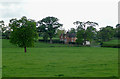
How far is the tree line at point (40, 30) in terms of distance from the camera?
51.2 meters

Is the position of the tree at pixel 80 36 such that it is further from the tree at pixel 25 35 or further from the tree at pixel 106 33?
the tree at pixel 25 35

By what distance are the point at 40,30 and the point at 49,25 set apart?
651 cm

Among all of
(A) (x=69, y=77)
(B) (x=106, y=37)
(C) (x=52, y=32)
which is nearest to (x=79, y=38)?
(C) (x=52, y=32)

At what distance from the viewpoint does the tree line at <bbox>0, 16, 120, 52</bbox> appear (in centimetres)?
5122

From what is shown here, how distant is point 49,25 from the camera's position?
12094 cm

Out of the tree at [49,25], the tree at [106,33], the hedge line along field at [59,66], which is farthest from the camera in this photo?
the tree at [106,33]

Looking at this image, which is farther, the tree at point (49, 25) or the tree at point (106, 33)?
the tree at point (106, 33)

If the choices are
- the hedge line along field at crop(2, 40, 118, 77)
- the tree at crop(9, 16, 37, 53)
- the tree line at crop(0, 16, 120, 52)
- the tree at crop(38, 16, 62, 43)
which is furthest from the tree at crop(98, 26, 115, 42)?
the hedge line along field at crop(2, 40, 118, 77)

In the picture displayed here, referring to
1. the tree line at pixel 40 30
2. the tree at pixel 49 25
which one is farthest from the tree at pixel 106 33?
the tree at pixel 49 25

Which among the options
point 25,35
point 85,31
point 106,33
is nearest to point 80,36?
point 85,31

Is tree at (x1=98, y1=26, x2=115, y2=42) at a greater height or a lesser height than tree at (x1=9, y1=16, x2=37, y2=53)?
greater

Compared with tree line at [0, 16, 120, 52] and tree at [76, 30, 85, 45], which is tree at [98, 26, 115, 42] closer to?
tree line at [0, 16, 120, 52]

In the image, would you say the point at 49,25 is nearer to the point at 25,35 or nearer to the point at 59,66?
the point at 25,35

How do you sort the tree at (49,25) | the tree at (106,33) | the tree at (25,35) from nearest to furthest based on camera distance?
the tree at (25,35) → the tree at (49,25) → the tree at (106,33)
